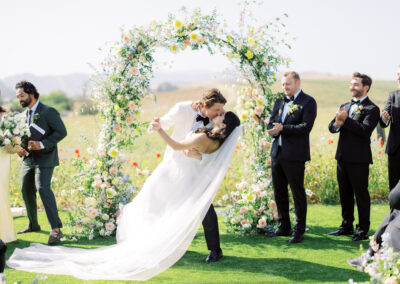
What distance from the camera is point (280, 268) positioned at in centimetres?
442

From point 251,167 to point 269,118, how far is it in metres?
0.74

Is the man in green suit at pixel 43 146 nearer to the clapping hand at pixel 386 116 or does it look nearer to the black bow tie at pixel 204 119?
the black bow tie at pixel 204 119

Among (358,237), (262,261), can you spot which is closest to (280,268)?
(262,261)

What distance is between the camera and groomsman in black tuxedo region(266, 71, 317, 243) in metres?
5.04

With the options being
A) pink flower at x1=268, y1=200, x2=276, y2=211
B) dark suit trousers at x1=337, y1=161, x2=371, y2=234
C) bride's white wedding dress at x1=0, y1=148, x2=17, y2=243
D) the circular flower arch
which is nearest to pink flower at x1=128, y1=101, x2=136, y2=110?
the circular flower arch

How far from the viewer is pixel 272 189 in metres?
5.78

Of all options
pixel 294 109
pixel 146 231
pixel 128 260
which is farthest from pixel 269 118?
pixel 128 260

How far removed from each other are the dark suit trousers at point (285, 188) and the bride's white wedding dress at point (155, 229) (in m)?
0.89

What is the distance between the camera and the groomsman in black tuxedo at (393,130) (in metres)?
5.37

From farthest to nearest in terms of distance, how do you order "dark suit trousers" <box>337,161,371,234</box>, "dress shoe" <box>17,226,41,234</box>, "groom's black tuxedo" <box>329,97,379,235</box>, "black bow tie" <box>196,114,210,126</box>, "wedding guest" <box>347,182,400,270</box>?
"dress shoe" <box>17,226,41,234</box> < "dark suit trousers" <box>337,161,371,234</box> < "groom's black tuxedo" <box>329,97,379,235</box> < "black bow tie" <box>196,114,210,126</box> < "wedding guest" <box>347,182,400,270</box>

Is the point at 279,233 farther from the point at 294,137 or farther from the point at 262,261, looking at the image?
the point at 294,137

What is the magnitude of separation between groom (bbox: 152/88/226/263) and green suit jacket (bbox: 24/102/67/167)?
1.55m

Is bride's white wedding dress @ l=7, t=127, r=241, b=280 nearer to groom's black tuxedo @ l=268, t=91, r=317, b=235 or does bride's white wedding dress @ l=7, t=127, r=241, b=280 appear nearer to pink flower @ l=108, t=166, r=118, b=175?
groom's black tuxedo @ l=268, t=91, r=317, b=235

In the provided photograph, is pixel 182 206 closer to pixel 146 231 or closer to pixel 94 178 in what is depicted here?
pixel 146 231
